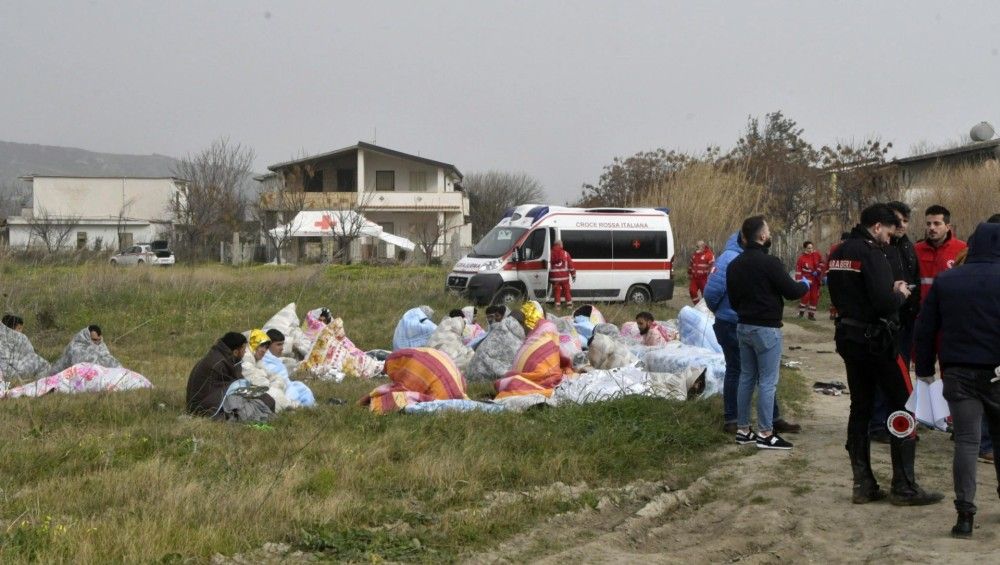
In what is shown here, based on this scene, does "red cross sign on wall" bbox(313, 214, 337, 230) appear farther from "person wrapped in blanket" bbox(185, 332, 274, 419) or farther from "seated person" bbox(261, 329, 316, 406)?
"person wrapped in blanket" bbox(185, 332, 274, 419)

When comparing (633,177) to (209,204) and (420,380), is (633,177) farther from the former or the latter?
(420,380)

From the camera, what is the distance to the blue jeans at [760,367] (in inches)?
325

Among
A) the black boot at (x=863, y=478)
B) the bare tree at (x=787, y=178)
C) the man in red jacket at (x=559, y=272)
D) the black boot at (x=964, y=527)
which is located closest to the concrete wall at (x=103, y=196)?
the bare tree at (x=787, y=178)

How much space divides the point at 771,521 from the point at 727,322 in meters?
2.78

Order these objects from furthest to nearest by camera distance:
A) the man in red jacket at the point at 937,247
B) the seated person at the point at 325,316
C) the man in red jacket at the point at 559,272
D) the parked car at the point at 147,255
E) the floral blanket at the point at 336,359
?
the parked car at the point at 147,255
the man in red jacket at the point at 559,272
the seated person at the point at 325,316
the floral blanket at the point at 336,359
the man in red jacket at the point at 937,247

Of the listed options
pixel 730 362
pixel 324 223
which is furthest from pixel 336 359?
pixel 324 223

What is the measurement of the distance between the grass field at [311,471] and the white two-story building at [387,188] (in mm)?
40390

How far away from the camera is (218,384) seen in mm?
9883

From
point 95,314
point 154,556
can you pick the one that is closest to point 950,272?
point 154,556

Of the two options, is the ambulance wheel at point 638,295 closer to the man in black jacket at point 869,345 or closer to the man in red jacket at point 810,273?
the man in red jacket at point 810,273

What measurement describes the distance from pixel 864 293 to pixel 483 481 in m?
2.87

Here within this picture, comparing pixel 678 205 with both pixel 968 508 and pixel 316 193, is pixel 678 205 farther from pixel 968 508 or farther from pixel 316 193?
pixel 968 508

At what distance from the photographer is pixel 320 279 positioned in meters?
24.8

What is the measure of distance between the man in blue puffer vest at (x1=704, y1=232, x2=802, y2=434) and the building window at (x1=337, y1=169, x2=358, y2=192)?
48.6 m
